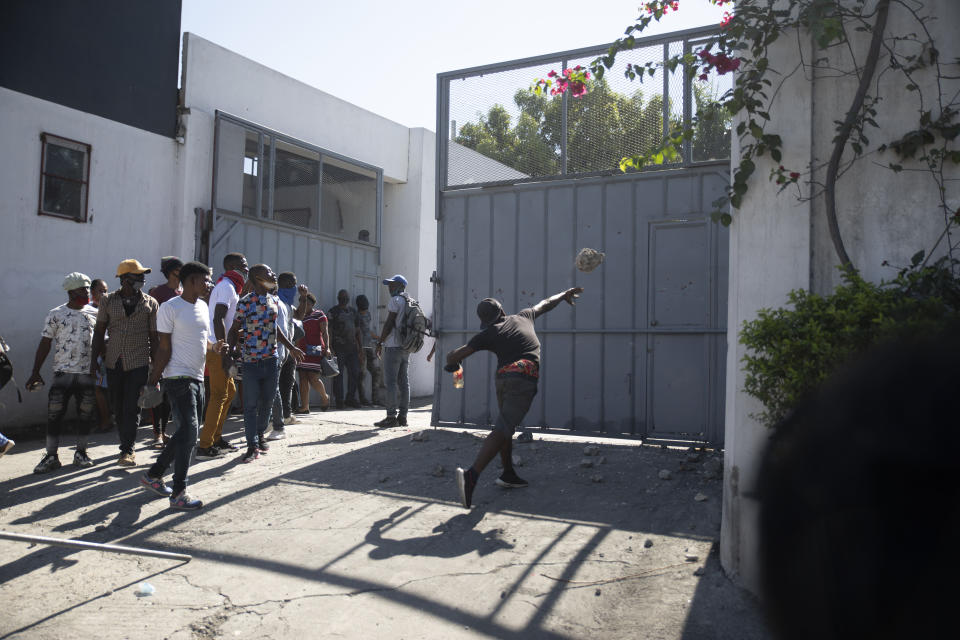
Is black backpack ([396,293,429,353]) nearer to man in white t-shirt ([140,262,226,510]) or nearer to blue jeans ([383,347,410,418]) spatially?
blue jeans ([383,347,410,418])

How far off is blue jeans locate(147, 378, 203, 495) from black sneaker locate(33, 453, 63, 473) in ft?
5.21

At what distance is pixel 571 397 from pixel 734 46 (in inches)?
176

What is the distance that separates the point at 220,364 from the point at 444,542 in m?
3.17

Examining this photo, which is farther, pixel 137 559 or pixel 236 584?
pixel 137 559

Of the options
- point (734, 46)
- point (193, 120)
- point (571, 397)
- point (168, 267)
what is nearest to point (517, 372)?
point (571, 397)

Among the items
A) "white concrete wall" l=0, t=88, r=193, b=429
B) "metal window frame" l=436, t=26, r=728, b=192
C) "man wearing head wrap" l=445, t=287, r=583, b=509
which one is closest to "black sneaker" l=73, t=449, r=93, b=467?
"white concrete wall" l=0, t=88, r=193, b=429

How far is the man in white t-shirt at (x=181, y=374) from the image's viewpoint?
18.0 ft

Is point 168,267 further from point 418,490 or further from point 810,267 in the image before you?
point 810,267

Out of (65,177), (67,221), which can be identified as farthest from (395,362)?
(65,177)

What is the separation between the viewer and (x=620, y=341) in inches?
304

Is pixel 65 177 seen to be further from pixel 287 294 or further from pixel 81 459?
pixel 81 459

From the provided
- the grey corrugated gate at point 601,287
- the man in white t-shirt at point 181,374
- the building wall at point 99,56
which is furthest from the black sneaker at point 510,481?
the building wall at point 99,56

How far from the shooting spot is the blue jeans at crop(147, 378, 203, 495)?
544cm

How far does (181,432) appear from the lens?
17.7 ft
